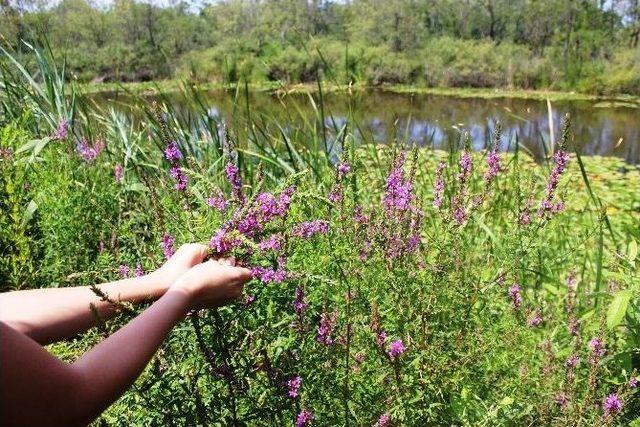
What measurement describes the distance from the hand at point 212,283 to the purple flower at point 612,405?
1284 millimetres

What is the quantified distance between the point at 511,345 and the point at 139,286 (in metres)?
1.40

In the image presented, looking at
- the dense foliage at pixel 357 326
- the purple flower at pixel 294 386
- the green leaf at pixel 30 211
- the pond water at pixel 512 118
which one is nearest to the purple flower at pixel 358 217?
the dense foliage at pixel 357 326

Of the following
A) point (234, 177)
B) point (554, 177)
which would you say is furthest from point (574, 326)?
point (234, 177)

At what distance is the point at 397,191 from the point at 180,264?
99 centimetres

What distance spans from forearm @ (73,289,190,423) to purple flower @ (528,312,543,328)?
167 cm

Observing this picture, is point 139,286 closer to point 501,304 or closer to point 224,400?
point 224,400

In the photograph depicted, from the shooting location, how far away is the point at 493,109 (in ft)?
76.1

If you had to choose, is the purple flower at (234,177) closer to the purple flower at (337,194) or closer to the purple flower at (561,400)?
the purple flower at (337,194)

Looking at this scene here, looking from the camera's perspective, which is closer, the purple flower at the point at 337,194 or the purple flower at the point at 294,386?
the purple flower at the point at 294,386

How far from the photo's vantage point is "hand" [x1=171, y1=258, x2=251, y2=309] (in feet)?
4.19

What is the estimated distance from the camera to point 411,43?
162ft

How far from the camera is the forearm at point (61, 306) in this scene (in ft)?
4.58

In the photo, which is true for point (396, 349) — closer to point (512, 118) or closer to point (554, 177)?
point (554, 177)

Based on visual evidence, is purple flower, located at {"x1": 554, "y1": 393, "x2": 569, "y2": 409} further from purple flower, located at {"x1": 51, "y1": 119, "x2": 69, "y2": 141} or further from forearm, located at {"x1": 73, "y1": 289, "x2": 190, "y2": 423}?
purple flower, located at {"x1": 51, "y1": 119, "x2": 69, "y2": 141}
